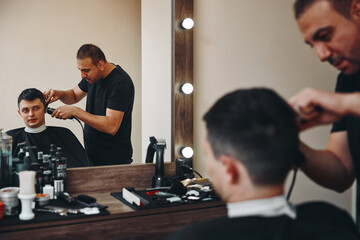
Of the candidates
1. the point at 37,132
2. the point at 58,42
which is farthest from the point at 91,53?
the point at 37,132

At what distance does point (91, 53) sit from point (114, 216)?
92 cm

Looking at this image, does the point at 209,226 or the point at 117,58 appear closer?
the point at 209,226

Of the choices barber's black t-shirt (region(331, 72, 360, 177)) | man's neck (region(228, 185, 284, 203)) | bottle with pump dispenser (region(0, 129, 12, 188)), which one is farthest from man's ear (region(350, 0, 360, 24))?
bottle with pump dispenser (region(0, 129, 12, 188))

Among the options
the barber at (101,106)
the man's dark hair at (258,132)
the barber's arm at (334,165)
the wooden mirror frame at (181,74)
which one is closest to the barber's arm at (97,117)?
the barber at (101,106)

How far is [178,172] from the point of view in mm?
2389

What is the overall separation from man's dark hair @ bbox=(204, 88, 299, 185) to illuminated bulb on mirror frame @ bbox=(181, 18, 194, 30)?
58.2 inches

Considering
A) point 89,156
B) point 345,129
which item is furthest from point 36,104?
point 345,129

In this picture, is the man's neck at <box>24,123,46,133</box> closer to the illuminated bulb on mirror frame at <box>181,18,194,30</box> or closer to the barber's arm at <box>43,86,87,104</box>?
the barber's arm at <box>43,86,87,104</box>

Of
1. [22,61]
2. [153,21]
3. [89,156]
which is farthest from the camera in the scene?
[153,21]

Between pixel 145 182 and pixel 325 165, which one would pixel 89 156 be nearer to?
pixel 145 182

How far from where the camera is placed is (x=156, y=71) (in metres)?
2.35

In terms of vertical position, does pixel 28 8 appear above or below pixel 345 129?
above

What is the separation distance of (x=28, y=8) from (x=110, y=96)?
0.62 m

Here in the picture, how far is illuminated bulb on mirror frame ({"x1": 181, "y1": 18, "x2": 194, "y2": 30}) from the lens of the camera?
2.36 metres
